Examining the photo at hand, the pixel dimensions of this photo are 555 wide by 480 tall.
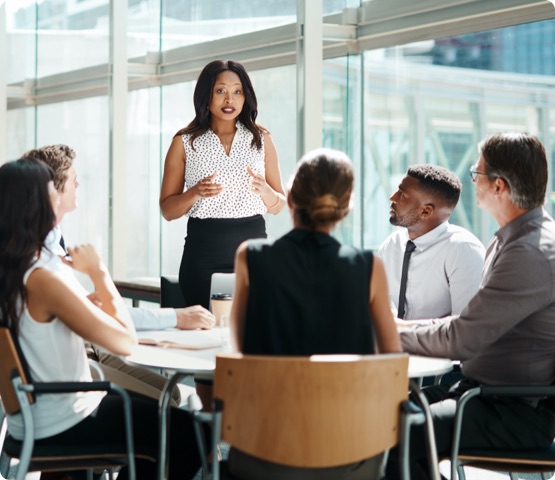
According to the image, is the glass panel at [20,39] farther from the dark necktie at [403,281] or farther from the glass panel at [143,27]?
the dark necktie at [403,281]

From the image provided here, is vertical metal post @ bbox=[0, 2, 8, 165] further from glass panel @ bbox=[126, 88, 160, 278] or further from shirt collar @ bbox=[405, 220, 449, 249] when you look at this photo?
shirt collar @ bbox=[405, 220, 449, 249]

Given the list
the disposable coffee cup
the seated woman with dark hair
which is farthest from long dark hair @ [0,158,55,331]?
the disposable coffee cup

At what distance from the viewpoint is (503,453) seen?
2408 mm

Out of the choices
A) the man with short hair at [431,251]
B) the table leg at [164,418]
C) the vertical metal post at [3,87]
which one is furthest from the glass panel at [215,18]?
the table leg at [164,418]

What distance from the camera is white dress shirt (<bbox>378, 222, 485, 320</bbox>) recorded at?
10.0 feet

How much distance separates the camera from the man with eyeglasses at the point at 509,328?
7.89 ft

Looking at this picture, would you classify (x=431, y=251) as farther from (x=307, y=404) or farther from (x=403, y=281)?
(x=307, y=404)

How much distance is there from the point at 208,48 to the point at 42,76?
2461 millimetres

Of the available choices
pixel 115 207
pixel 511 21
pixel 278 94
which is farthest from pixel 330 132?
pixel 115 207

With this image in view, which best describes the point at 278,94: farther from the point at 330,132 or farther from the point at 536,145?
the point at 536,145

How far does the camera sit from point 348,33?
17.7 ft

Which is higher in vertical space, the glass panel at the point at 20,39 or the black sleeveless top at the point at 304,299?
the glass panel at the point at 20,39

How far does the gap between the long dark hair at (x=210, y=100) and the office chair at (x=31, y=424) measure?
1.64 m

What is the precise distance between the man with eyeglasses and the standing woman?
128 cm
